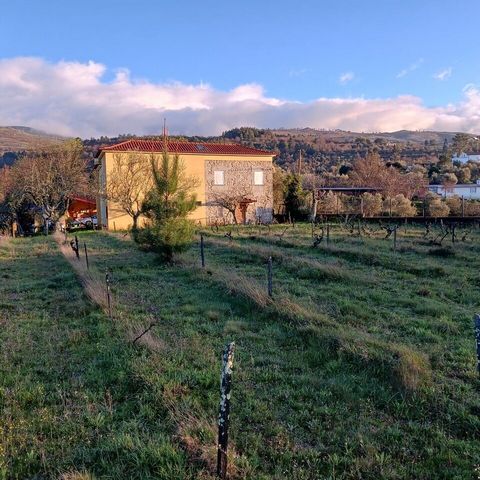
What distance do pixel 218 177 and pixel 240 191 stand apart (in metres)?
2.16

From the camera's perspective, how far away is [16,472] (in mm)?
3811

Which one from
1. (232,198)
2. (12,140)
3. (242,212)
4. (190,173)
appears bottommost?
(242,212)

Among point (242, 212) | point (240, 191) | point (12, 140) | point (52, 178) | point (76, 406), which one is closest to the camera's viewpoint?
point (76, 406)

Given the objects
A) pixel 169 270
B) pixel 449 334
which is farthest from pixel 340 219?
pixel 449 334

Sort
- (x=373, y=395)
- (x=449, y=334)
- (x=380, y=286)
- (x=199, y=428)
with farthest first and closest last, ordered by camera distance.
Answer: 1. (x=380, y=286)
2. (x=449, y=334)
3. (x=373, y=395)
4. (x=199, y=428)

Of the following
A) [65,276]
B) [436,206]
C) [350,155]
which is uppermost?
[350,155]

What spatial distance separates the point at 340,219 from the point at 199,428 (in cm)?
3126

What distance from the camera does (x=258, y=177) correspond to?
126 ft

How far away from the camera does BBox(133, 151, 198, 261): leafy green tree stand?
16.0m

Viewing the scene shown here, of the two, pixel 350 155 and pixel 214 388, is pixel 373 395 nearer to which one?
pixel 214 388

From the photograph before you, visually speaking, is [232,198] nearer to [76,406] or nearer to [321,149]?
[76,406]

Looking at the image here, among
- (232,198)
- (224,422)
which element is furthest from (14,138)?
(224,422)

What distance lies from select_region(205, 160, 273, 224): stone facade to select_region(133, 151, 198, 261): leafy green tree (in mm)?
20186

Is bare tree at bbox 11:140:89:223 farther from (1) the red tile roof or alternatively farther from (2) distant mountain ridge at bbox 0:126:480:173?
(2) distant mountain ridge at bbox 0:126:480:173
